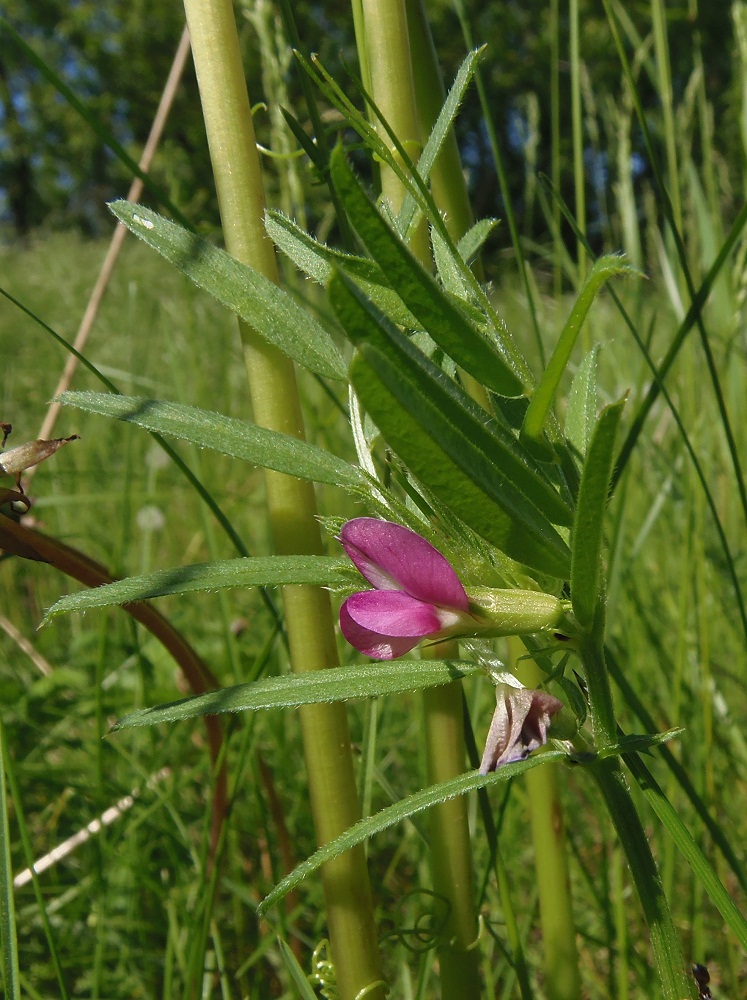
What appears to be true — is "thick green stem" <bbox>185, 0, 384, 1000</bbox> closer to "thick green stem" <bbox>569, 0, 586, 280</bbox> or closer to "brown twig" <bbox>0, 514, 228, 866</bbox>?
"brown twig" <bbox>0, 514, 228, 866</bbox>

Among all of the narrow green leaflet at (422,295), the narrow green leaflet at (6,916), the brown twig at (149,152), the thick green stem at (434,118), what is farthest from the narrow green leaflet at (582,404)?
the brown twig at (149,152)

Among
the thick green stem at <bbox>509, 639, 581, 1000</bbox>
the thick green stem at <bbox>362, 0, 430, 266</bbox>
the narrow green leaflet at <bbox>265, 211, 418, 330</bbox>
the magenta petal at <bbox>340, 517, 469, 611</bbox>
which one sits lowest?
the thick green stem at <bbox>509, 639, 581, 1000</bbox>

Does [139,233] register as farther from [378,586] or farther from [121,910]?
[121,910]

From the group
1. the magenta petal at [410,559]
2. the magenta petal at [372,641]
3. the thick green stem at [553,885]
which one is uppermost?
the magenta petal at [410,559]

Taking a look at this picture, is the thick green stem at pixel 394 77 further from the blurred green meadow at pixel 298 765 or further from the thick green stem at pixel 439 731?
the blurred green meadow at pixel 298 765

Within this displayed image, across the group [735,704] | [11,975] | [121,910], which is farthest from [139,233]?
[735,704]

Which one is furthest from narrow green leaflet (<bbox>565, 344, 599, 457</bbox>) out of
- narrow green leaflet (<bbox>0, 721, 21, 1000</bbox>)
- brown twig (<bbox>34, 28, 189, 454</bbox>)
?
brown twig (<bbox>34, 28, 189, 454</bbox>)
